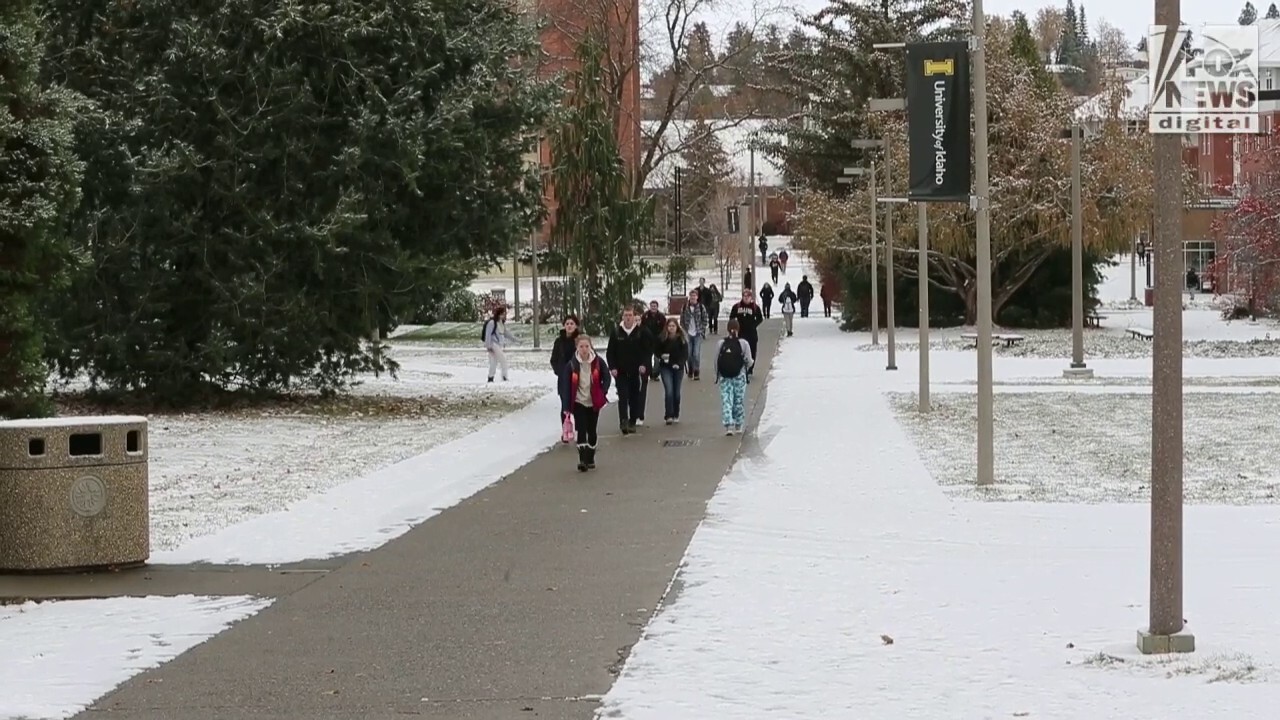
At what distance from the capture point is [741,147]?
8925 centimetres

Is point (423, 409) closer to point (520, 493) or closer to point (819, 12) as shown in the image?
point (520, 493)

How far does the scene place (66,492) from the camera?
12312mm

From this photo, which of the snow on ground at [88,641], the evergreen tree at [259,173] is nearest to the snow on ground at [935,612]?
the snow on ground at [88,641]

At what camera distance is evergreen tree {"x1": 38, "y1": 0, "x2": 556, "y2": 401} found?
2728 cm

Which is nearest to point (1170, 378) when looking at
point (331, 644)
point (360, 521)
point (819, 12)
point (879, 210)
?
point (331, 644)

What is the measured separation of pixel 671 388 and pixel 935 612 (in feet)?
49.7

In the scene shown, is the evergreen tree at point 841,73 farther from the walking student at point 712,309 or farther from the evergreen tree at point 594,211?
the evergreen tree at point 594,211

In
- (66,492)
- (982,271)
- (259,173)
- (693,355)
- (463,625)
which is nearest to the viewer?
(463,625)

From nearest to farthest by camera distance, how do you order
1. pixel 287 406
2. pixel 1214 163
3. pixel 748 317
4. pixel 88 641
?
pixel 88 641 → pixel 287 406 → pixel 748 317 → pixel 1214 163

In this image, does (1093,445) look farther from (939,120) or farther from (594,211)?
(594,211)

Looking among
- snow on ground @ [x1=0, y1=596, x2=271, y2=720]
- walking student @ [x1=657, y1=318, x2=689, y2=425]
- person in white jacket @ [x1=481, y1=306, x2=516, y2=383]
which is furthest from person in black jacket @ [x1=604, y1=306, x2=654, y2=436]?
snow on ground @ [x1=0, y1=596, x2=271, y2=720]

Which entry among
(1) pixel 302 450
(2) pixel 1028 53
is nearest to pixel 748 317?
(1) pixel 302 450

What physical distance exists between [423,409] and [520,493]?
1263cm

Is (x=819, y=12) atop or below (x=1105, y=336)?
atop
